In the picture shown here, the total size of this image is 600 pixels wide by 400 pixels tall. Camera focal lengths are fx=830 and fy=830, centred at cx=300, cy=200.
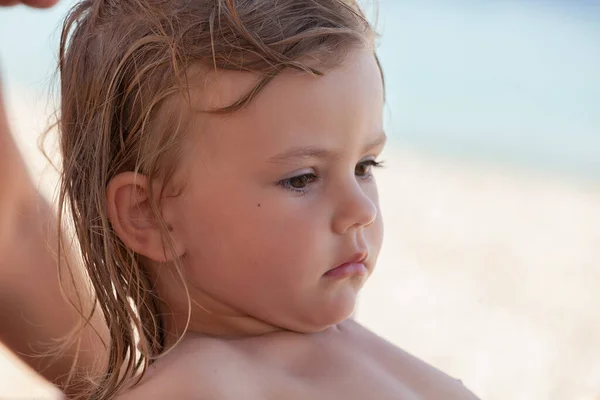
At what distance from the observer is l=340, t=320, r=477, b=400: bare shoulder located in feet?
3.74

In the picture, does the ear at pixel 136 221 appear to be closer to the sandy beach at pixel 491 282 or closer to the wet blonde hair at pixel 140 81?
the wet blonde hair at pixel 140 81

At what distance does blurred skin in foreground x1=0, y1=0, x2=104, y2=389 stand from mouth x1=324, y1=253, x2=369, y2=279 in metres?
0.57

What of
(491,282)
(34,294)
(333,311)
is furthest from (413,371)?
(491,282)

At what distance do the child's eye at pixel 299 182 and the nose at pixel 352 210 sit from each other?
0.04 m

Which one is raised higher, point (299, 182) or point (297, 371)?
Answer: point (299, 182)

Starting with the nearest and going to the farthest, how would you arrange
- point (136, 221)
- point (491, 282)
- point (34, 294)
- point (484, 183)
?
point (136, 221) < point (34, 294) < point (491, 282) < point (484, 183)

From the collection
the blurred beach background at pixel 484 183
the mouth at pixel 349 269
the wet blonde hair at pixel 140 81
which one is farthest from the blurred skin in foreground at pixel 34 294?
the mouth at pixel 349 269

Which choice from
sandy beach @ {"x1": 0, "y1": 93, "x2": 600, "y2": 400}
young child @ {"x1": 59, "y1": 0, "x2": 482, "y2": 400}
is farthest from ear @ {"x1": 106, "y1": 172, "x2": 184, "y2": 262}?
sandy beach @ {"x1": 0, "y1": 93, "x2": 600, "y2": 400}

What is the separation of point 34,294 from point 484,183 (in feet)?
7.18

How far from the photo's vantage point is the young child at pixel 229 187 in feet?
3.22

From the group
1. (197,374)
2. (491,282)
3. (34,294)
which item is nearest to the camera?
(197,374)

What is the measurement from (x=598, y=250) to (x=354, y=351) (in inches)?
77.2

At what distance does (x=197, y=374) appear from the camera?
3.14 feet

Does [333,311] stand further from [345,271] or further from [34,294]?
[34,294]
